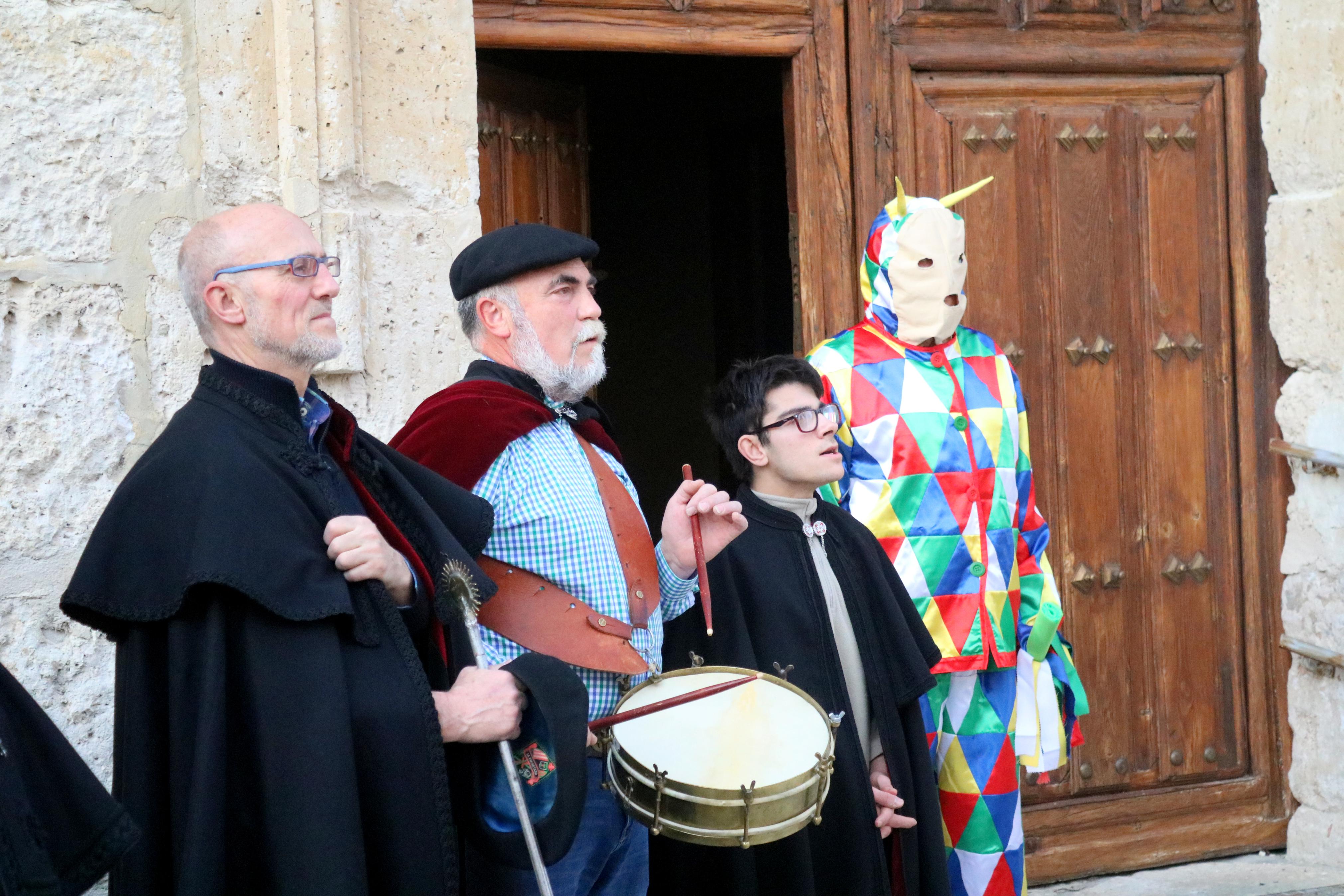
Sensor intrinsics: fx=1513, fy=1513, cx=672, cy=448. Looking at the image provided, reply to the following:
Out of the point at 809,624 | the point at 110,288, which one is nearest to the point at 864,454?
the point at 809,624

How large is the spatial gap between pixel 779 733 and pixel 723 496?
0.49 metres

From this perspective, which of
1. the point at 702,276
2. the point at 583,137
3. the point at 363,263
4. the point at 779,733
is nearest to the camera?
the point at 779,733

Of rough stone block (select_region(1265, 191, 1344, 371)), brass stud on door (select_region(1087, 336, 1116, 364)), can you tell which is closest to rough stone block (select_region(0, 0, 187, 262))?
brass stud on door (select_region(1087, 336, 1116, 364))

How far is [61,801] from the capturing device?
6.48 ft

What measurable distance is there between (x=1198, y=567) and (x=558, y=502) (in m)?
2.72

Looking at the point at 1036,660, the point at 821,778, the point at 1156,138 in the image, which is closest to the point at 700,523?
the point at 821,778

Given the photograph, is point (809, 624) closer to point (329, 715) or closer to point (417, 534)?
point (417, 534)

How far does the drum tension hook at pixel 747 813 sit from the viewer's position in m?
2.52

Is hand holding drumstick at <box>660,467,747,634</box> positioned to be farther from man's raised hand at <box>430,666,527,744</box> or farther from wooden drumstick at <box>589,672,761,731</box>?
man's raised hand at <box>430,666,527,744</box>

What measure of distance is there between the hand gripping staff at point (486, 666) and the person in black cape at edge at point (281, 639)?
2 cm

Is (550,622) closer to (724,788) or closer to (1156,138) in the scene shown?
(724,788)

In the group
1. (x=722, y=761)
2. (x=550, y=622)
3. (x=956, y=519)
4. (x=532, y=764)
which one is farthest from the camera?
(x=956, y=519)

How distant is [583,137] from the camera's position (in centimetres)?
450

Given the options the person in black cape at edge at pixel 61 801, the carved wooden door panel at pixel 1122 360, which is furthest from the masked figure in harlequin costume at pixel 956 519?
the person in black cape at edge at pixel 61 801
